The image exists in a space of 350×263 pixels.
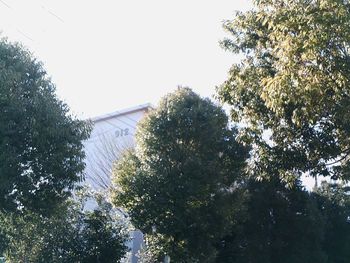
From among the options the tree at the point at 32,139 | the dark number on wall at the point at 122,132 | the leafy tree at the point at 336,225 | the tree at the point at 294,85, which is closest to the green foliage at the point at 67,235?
the tree at the point at 32,139

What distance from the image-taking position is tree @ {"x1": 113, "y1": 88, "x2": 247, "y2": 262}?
15.3 metres

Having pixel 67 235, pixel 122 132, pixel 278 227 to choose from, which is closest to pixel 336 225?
pixel 278 227

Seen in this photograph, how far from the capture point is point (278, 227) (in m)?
23.2

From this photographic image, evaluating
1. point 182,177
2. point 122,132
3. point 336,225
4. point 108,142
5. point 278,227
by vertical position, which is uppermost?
point 122,132

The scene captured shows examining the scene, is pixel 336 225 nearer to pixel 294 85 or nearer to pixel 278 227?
pixel 278 227

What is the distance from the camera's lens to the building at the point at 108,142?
100 ft

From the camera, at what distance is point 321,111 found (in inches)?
398

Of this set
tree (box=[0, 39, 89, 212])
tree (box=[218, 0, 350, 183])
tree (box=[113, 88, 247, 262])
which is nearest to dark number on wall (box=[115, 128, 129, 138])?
tree (box=[113, 88, 247, 262])

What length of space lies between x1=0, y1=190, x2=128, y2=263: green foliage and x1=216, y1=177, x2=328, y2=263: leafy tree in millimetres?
6169

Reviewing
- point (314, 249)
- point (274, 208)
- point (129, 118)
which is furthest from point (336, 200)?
point (129, 118)

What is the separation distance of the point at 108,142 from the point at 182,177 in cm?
1841

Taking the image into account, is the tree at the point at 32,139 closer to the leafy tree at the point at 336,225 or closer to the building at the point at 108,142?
the building at the point at 108,142

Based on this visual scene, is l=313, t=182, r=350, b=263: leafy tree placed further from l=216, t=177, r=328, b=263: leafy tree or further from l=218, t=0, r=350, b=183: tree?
l=218, t=0, r=350, b=183: tree

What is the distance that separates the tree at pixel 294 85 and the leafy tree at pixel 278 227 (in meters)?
9.31
